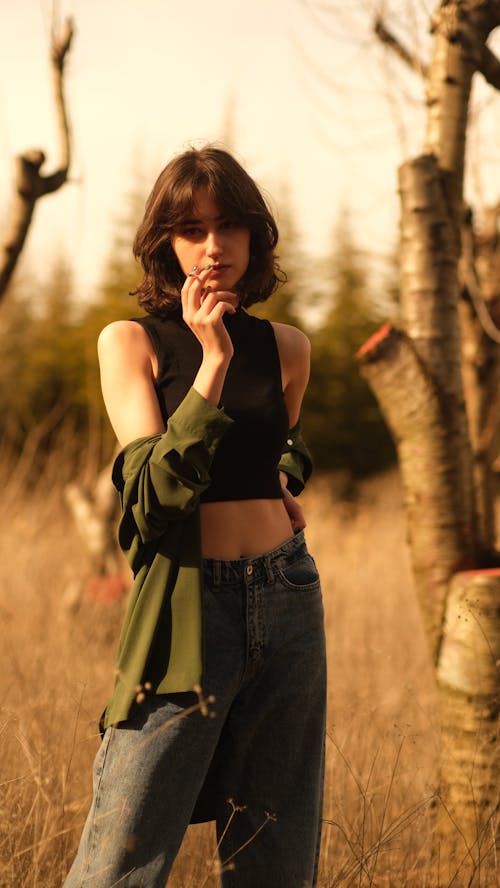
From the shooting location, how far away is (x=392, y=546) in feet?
27.9

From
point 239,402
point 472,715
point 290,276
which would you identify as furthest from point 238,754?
point 290,276

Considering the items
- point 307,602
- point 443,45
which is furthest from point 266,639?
point 443,45

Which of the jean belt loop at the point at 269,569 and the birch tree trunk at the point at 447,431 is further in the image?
the birch tree trunk at the point at 447,431

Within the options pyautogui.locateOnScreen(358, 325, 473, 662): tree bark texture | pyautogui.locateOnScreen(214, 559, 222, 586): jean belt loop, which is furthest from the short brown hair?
pyautogui.locateOnScreen(358, 325, 473, 662): tree bark texture

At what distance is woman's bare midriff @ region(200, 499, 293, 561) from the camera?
183 centimetres

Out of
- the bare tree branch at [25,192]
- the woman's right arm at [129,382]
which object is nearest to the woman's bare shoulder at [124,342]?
the woman's right arm at [129,382]

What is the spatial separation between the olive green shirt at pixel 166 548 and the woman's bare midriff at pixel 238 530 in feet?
0.17

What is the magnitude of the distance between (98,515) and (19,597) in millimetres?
844

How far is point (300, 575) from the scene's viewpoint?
6.25ft

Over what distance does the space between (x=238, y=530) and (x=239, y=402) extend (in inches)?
9.8

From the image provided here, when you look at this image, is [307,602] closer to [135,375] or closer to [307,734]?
[307,734]

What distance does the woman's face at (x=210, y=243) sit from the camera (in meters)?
1.93

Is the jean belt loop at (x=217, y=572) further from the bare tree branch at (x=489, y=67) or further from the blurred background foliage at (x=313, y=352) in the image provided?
the blurred background foliage at (x=313, y=352)

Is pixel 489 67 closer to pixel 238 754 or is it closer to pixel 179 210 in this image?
pixel 179 210
